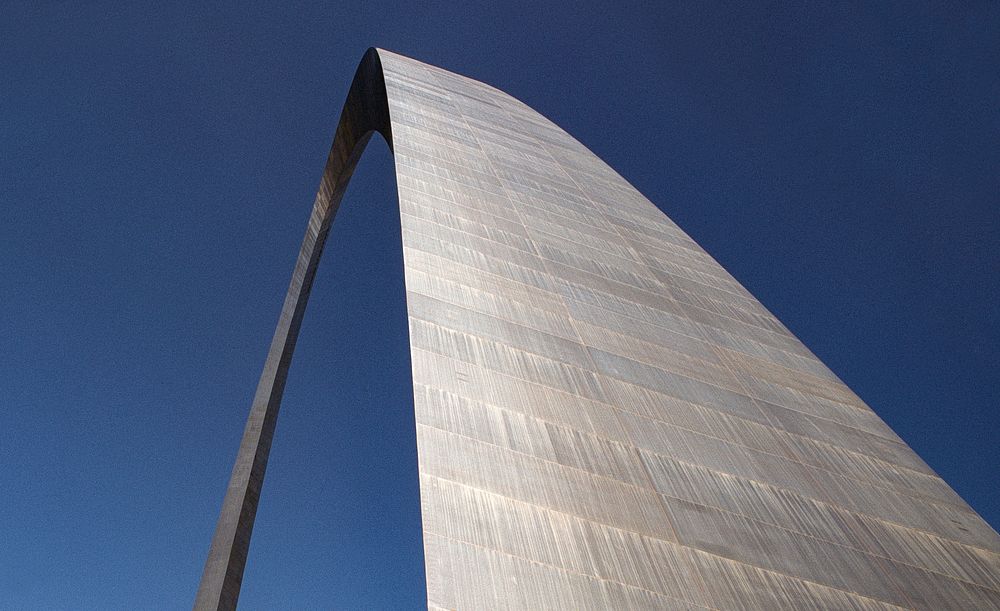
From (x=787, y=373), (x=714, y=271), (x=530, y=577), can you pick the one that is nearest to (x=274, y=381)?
(x=714, y=271)

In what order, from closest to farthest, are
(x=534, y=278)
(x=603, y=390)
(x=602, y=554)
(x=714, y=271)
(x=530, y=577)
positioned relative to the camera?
(x=530, y=577)
(x=602, y=554)
(x=603, y=390)
(x=534, y=278)
(x=714, y=271)

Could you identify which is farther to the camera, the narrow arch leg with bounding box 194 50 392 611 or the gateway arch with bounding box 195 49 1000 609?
the narrow arch leg with bounding box 194 50 392 611

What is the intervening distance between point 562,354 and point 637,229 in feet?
26.7

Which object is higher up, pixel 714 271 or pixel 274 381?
pixel 714 271

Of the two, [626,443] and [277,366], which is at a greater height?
[626,443]

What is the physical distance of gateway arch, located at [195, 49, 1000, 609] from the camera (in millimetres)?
5395

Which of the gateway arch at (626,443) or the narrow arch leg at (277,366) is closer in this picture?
the gateway arch at (626,443)

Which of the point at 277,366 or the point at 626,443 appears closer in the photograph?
the point at 626,443

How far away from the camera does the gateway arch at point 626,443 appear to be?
5395 mm

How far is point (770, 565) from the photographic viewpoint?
6047 mm

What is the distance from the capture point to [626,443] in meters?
7.12

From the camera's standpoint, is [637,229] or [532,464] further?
[637,229]

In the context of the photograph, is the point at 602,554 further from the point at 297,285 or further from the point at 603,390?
the point at 297,285

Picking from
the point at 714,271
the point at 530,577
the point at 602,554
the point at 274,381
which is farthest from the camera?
the point at 274,381
